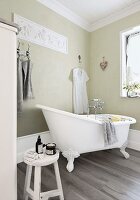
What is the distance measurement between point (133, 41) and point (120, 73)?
2.18ft

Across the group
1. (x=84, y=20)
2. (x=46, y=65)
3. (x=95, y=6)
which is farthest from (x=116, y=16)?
(x=46, y=65)

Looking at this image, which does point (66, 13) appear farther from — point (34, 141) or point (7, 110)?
point (7, 110)

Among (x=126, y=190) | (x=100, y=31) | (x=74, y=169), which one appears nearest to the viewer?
(x=126, y=190)

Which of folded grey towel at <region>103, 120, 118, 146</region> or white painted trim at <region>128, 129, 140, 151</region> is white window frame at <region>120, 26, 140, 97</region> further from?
folded grey towel at <region>103, 120, 118, 146</region>

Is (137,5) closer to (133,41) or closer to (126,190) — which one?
(133,41)

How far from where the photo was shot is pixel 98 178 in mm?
1792

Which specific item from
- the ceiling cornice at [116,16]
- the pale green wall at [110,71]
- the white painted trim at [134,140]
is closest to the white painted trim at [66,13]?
the ceiling cornice at [116,16]

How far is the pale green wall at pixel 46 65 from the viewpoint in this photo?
2344 mm

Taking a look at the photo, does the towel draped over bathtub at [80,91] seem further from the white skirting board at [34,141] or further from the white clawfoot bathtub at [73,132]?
the white clawfoot bathtub at [73,132]

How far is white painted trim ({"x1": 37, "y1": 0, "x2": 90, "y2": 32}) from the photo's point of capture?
104 inches

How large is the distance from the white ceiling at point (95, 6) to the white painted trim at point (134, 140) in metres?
2.27

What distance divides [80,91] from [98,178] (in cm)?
179

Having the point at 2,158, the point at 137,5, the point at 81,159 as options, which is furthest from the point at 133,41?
the point at 2,158

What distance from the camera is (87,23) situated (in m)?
3.36
